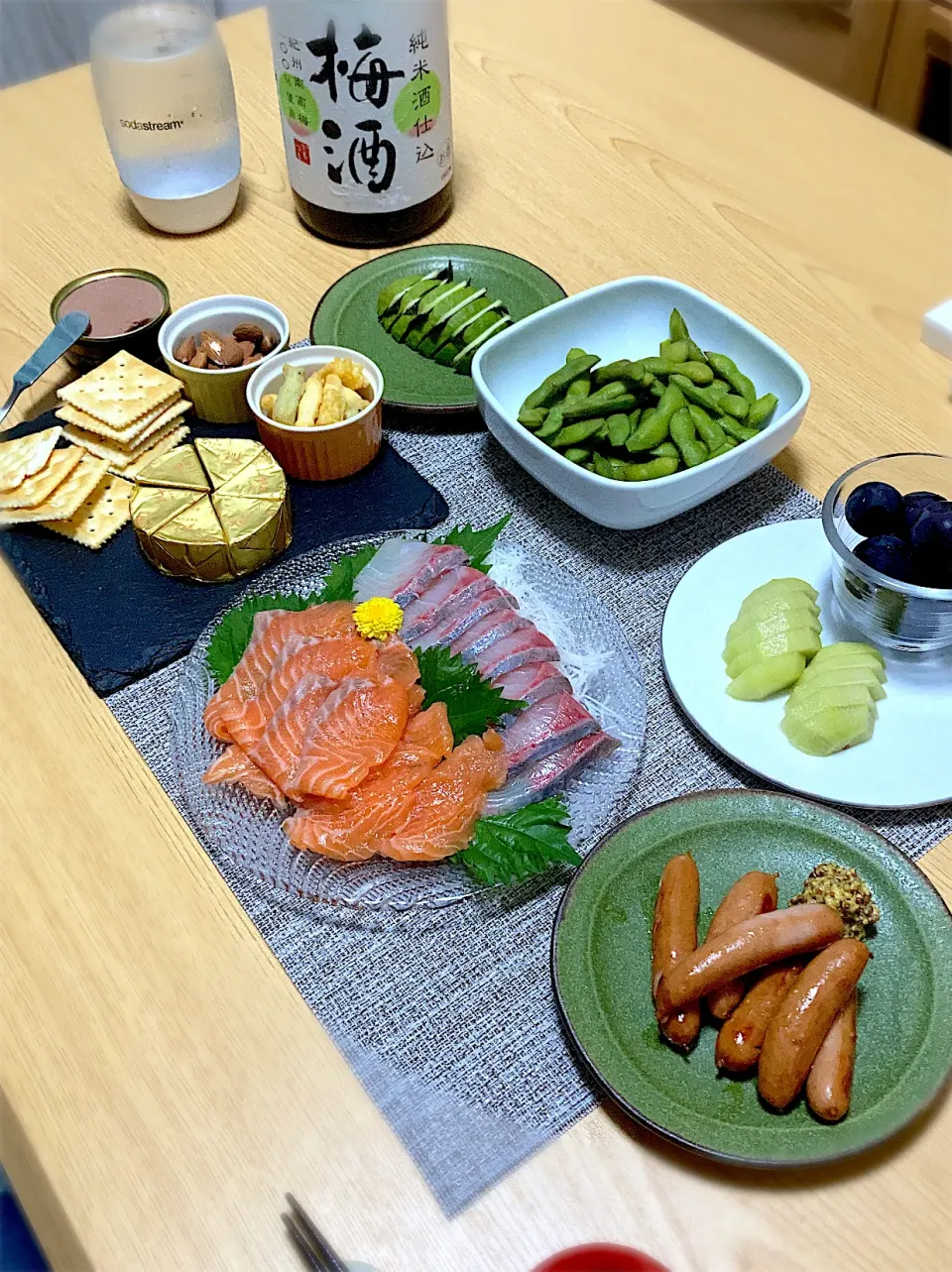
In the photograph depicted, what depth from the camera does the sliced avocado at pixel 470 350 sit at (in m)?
1.42

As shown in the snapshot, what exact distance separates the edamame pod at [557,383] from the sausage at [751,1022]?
0.72 metres

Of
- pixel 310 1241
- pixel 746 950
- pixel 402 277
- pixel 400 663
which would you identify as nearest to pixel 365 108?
pixel 402 277

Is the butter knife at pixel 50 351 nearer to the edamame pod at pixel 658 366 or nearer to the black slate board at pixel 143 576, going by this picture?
the black slate board at pixel 143 576

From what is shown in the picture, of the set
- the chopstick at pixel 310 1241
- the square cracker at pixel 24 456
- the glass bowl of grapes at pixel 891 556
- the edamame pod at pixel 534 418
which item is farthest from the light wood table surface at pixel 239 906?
the edamame pod at pixel 534 418

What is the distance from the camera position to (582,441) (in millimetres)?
1264

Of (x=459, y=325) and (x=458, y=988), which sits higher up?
(x=459, y=325)

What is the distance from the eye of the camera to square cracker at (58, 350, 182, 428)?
1.31m

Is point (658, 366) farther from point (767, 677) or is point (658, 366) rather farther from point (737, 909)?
point (737, 909)

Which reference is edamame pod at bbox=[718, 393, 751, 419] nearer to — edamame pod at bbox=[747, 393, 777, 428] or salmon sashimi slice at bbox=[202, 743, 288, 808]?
edamame pod at bbox=[747, 393, 777, 428]

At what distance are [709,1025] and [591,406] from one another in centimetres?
70

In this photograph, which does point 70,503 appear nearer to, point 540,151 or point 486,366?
point 486,366

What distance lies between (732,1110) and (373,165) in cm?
125

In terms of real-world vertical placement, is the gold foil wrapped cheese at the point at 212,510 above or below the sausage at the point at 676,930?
above

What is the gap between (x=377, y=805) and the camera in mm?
962
